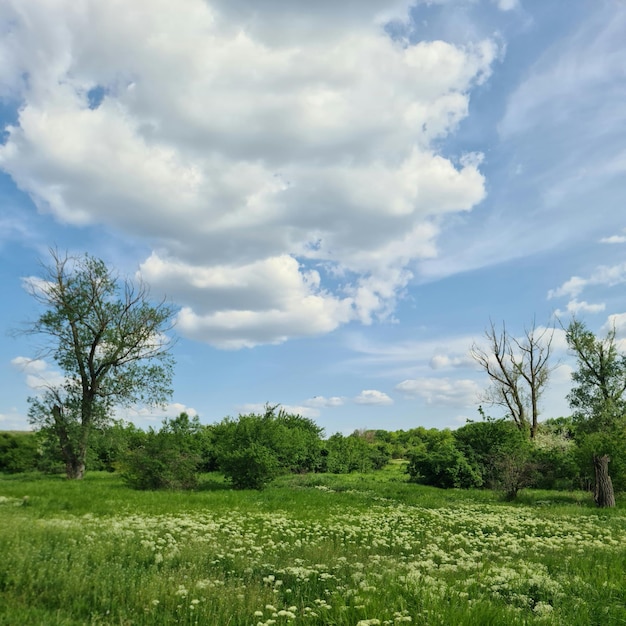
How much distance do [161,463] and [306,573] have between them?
68.4ft

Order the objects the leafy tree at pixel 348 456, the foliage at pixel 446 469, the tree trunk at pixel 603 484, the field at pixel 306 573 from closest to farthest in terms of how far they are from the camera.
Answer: the field at pixel 306 573 < the tree trunk at pixel 603 484 < the foliage at pixel 446 469 < the leafy tree at pixel 348 456

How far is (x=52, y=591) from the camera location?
6.75 meters

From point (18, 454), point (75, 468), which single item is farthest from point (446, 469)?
point (18, 454)

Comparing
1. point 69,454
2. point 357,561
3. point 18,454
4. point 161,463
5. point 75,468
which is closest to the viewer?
point 357,561

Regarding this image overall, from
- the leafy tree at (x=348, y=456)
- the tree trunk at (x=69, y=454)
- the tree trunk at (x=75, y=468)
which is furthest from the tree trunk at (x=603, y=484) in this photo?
the tree trunk at (x=75, y=468)

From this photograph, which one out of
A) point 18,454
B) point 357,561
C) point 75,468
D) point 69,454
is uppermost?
point 69,454

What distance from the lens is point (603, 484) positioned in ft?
68.6

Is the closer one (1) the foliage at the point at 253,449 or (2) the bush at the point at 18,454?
(1) the foliage at the point at 253,449

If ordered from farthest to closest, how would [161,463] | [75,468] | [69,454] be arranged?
1. [69,454]
2. [75,468]
3. [161,463]

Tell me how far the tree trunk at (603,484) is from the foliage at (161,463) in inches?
776

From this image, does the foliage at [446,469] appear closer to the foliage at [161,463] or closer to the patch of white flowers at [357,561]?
the foliage at [161,463]

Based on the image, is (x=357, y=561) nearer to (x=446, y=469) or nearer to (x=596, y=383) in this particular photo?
(x=446, y=469)

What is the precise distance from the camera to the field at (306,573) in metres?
6.20

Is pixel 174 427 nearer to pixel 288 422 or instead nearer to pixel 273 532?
pixel 273 532
